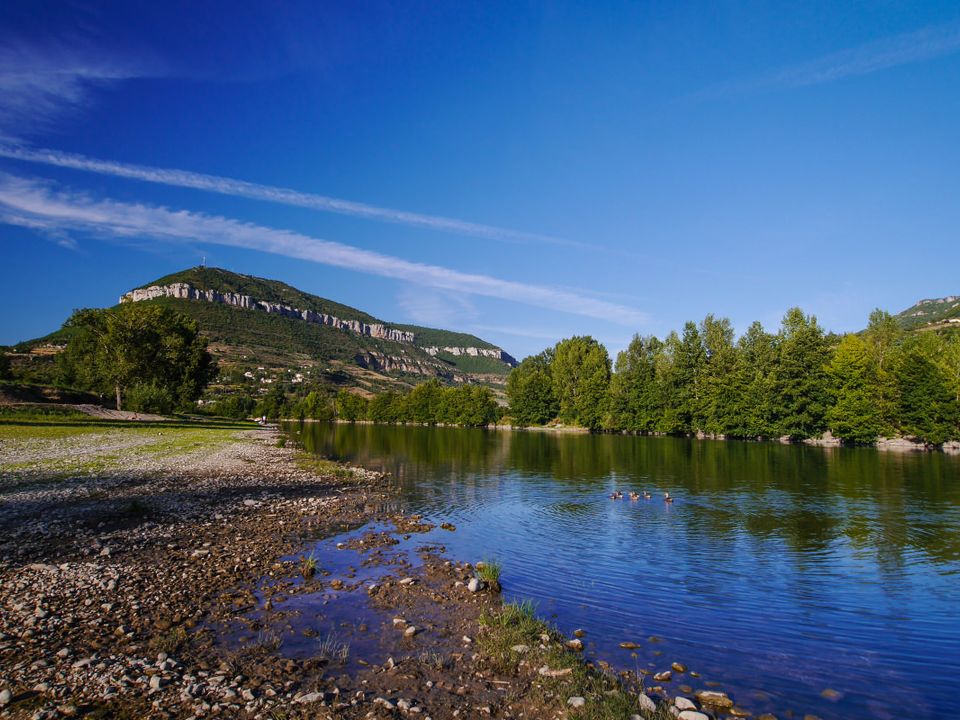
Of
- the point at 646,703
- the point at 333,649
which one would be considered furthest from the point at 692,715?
the point at 333,649

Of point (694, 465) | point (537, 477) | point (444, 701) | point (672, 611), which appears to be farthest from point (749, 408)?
point (444, 701)

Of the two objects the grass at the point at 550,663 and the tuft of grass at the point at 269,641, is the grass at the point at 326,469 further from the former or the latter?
the grass at the point at 550,663

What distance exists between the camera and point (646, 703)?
8828 millimetres

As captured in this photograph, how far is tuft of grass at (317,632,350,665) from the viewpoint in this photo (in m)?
10.6

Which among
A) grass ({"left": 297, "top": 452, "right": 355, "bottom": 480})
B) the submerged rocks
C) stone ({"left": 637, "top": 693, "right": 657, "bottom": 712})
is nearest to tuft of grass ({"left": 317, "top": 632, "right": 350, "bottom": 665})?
stone ({"left": 637, "top": 693, "right": 657, "bottom": 712})

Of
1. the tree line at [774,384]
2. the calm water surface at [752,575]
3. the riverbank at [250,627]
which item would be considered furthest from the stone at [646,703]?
the tree line at [774,384]

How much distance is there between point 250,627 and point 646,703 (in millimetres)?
8220

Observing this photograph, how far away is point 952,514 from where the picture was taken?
29.2m

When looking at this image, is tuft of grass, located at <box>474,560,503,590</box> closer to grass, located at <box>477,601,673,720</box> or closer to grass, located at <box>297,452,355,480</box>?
grass, located at <box>477,601,673,720</box>

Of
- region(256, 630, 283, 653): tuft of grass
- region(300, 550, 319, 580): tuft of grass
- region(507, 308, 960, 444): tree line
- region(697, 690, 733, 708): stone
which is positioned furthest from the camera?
region(507, 308, 960, 444): tree line

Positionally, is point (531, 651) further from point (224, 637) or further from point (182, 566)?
point (182, 566)

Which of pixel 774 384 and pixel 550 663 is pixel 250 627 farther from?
pixel 774 384

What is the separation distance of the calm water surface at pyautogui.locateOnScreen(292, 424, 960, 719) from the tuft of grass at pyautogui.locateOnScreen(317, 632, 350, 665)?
506 centimetres

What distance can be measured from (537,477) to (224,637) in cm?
3571
